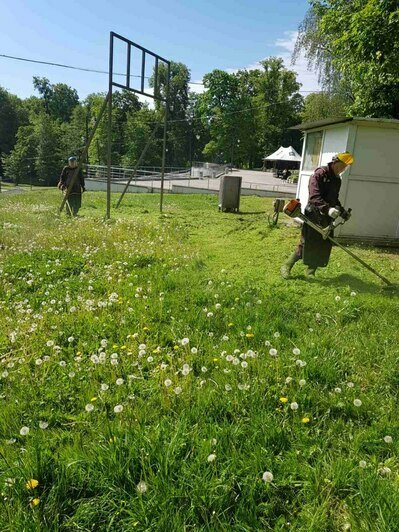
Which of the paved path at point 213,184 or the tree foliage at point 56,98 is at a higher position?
the tree foliage at point 56,98

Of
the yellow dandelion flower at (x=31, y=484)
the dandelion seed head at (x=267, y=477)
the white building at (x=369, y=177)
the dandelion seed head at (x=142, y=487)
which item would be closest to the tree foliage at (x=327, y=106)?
the white building at (x=369, y=177)

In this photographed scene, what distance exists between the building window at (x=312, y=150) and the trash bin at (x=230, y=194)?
2829 millimetres

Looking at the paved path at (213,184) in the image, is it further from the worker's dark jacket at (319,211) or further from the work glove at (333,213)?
the work glove at (333,213)

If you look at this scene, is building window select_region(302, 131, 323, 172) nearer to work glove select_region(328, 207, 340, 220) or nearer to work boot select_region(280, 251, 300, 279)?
work boot select_region(280, 251, 300, 279)

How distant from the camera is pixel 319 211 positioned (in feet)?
18.4

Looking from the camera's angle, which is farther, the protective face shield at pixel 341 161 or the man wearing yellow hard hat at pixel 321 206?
the man wearing yellow hard hat at pixel 321 206

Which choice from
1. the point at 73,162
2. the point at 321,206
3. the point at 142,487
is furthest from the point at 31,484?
the point at 73,162

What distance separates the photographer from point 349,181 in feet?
29.0

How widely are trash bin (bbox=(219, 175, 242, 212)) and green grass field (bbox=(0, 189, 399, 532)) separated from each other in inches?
332

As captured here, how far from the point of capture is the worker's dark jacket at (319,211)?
5.62m

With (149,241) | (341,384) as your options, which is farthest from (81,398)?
(149,241)

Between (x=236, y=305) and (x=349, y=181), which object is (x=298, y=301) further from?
(x=349, y=181)

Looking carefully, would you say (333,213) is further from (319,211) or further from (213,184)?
(213,184)

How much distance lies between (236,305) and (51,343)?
6.73ft
